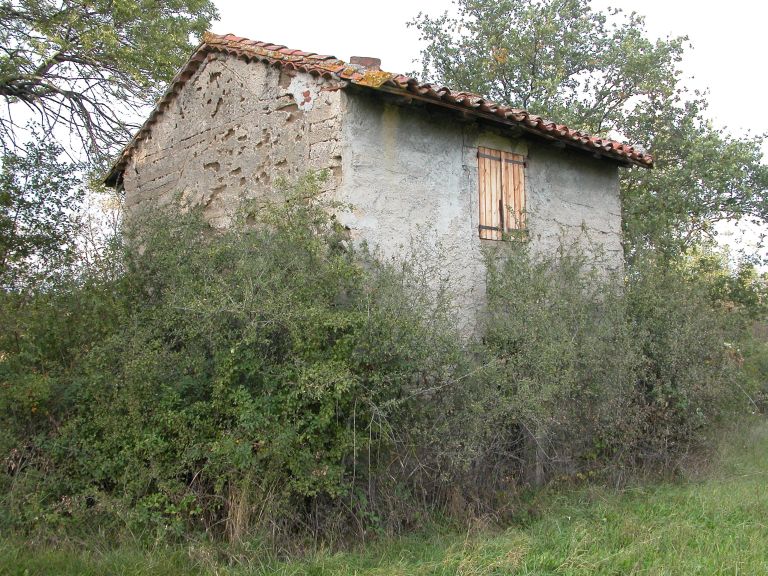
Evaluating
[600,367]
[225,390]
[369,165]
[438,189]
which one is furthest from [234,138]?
[600,367]

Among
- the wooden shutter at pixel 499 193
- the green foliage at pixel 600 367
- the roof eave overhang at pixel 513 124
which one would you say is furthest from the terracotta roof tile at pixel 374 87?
the green foliage at pixel 600 367

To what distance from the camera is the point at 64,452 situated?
18.0 ft

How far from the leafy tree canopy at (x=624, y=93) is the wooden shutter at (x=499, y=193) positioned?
→ 14.6 feet

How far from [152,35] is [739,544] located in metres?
10.6

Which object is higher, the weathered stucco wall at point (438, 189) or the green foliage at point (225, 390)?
the weathered stucco wall at point (438, 189)

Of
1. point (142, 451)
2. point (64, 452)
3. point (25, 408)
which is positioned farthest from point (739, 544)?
point (25, 408)

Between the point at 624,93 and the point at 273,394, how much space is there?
14.1m

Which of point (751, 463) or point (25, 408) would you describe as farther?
point (751, 463)

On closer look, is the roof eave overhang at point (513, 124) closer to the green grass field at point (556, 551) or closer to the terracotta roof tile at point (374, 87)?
the terracotta roof tile at point (374, 87)

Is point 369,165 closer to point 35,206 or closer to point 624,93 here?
point 35,206

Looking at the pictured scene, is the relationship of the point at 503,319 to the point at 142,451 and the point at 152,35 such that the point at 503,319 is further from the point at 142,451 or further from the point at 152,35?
the point at 152,35

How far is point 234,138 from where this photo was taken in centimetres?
851

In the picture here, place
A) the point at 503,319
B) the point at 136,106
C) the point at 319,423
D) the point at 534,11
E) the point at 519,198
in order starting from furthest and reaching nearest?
the point at 534,11
the point at 136,106
the point at 519,198
the point at 503,319
the point at 319,423

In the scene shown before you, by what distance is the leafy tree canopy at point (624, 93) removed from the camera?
576 inches
